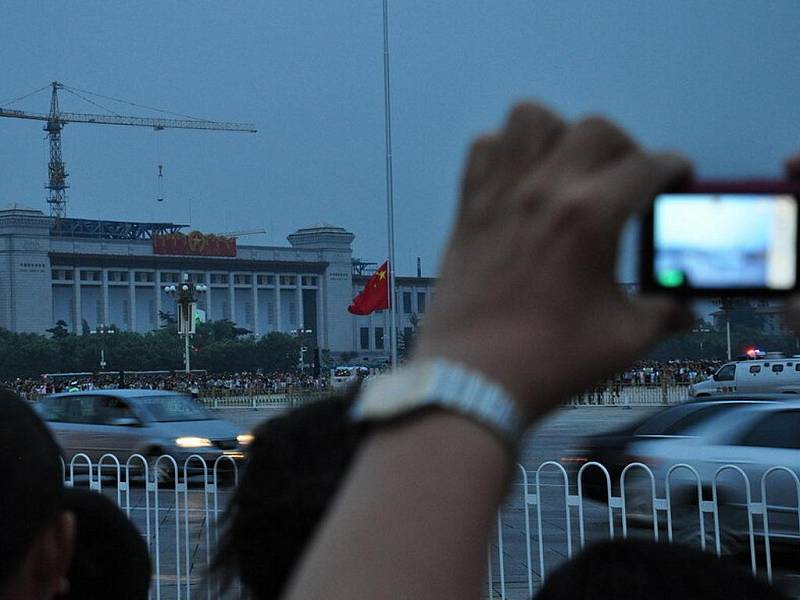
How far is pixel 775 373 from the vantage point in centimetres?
3158

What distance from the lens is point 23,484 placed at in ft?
4.43

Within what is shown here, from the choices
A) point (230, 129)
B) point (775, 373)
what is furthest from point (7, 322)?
point (775, 373)

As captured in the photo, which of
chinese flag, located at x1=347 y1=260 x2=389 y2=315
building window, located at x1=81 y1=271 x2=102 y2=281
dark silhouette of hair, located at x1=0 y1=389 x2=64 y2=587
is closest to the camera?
dark silhouette of hair, located at x1=0 y1=389 x2=64 y2=587

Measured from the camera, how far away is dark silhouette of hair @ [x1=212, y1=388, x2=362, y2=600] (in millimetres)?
1666

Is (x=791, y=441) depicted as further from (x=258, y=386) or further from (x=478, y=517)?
(x=258, y=386)

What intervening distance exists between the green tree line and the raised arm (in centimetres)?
8093

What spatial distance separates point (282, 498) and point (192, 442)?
42.7 ft

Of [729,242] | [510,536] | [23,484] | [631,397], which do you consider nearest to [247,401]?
[631,397]

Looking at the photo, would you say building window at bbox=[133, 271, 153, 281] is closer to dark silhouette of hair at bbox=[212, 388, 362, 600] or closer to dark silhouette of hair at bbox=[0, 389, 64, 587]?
dark silhouette of hair at bbox=[212, 388, 362, 600]

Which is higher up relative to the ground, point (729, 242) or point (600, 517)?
point (729, 242)

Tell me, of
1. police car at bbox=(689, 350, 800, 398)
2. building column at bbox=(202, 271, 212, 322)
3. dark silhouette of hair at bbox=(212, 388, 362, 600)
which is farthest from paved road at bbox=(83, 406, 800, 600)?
building column at bbox=(202, 271, 212, 322)

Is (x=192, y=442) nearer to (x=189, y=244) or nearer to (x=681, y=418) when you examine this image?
(x=681, y=418)

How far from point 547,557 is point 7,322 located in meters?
87.0

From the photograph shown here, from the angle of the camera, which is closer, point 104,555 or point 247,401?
point 104,555
